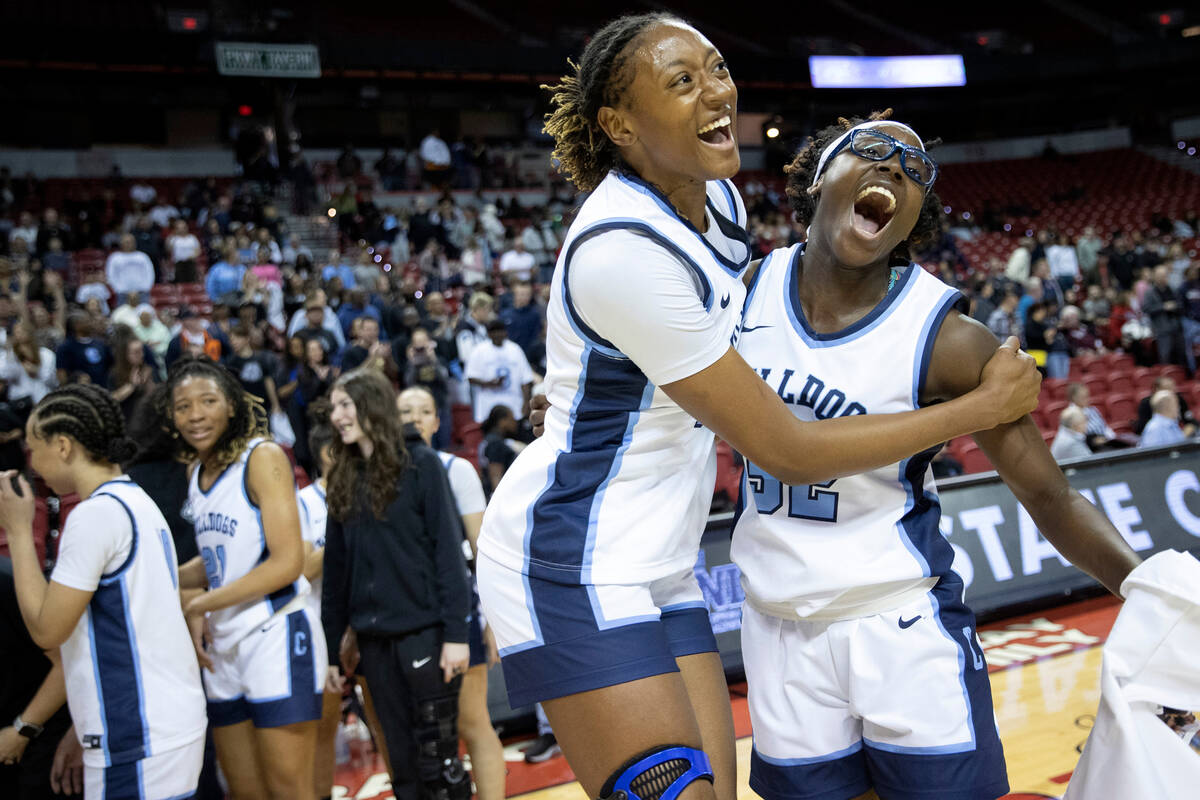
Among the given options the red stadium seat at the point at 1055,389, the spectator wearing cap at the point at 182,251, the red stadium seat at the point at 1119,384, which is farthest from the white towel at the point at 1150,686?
the spectator wearing cap at the point at 182,251

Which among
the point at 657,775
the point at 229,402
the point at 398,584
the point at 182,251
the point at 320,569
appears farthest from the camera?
the point at 182,251

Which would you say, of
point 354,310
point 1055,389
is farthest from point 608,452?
point 1055,389

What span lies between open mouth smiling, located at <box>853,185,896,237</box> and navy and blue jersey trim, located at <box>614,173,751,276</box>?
24 centimetres

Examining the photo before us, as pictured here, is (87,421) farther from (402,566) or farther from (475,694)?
(475,694)

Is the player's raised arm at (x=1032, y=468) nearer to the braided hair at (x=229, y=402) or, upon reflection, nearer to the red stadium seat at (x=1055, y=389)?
the braided hair at (x=229, y=402)

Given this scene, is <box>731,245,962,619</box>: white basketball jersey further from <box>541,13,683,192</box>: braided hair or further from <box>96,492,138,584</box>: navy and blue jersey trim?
<box>96,492,138,584</box>: navy and blue jersey trim

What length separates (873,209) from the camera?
7.21ft

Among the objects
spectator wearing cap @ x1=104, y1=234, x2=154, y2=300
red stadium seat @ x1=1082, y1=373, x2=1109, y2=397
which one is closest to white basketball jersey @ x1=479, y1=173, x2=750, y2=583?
red stadium seat @ x1=1082, y1=373, x2=1109, y2=397

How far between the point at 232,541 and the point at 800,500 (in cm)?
210

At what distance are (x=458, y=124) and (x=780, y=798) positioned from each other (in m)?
23.3

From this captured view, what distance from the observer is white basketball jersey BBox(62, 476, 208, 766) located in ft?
9.57

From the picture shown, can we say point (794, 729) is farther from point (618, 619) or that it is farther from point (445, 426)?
point (445, 426)

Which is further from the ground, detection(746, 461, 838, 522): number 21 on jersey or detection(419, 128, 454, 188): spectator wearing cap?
detection(419, 128, 454, 188): spectator wearing cap

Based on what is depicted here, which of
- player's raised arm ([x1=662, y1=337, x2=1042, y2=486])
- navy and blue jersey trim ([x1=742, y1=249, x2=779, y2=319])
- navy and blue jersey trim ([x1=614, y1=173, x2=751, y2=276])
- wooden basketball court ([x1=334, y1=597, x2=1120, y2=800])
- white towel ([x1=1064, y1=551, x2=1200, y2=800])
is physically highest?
navy and blue jersey trim ([x1=614, y1=173, x2=751, y2=276])
